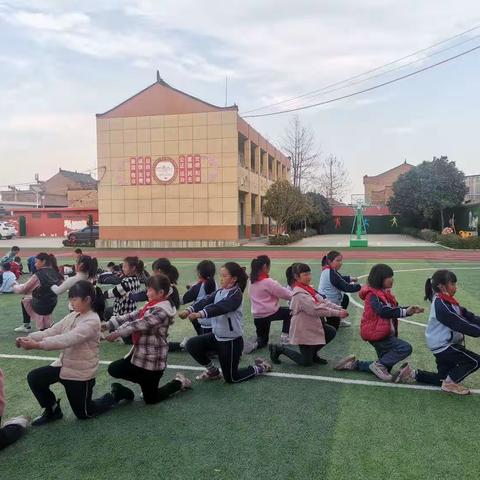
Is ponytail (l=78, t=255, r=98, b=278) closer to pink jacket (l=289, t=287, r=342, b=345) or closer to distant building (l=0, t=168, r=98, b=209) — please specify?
pink jacket (l=289, t=287, r=342, b=345)

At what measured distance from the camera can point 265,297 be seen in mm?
6664

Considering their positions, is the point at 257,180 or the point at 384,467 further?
the point at 257,180

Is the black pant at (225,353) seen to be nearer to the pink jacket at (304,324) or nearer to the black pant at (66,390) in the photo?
the pink jacket at (304,324)

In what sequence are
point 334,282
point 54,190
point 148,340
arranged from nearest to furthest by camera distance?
point 148,340 < point 334,282 < point 54,190

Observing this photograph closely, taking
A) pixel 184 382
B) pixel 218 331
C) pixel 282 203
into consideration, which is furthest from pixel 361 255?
pixel 184 382

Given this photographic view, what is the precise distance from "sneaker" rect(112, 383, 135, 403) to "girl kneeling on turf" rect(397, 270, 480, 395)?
308cm

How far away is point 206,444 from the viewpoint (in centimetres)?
394

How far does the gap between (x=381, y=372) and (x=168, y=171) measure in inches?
1112

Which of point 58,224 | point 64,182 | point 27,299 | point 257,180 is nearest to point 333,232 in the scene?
point 257,180

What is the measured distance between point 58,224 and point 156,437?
1943 inches

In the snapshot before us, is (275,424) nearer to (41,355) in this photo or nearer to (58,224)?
(41,355)

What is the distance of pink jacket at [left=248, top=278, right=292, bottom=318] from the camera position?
6.55 m

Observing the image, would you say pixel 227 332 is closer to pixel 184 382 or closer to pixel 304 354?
pixel 184 382

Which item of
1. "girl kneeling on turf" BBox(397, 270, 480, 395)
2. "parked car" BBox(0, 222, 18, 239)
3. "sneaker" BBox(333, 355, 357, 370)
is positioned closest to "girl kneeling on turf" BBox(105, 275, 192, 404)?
"sneaker" BBox(333, 355, 357, 370)
